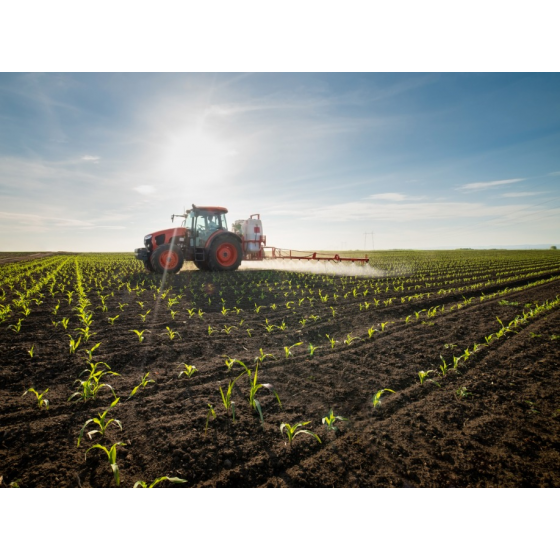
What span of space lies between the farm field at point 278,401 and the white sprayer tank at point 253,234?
10175 mm

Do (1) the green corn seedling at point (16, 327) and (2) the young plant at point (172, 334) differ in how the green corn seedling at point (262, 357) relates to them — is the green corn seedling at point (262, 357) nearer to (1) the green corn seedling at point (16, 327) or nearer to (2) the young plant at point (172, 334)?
(2) the young plant at point (172, 334)

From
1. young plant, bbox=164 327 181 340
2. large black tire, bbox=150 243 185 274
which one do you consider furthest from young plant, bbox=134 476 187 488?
large black tire, bbox=150 243 185 274

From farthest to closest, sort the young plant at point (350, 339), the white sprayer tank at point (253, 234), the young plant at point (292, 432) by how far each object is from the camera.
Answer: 1. the white sprayer tank at point (253, 234)
2. the young plant at point (350, 339)
3. the young plant at point (292, 432)

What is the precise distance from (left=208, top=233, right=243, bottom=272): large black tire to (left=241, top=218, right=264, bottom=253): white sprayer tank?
3.02 meters

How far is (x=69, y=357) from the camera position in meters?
4.08

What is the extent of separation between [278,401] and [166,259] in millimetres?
10436

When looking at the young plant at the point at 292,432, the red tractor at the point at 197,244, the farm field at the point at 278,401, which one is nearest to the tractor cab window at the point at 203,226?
the red tractor at the point at 197,244

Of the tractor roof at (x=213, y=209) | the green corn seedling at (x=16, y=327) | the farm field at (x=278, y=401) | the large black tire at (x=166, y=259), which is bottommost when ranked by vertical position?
the farm field at (x=278, y=401)

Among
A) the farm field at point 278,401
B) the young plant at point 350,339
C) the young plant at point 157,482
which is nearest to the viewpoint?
the young plant at point 157,482

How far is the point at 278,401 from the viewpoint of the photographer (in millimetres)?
2863

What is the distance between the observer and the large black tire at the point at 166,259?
465 inches

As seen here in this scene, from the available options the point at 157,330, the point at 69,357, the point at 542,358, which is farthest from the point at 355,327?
the point at 69,357
